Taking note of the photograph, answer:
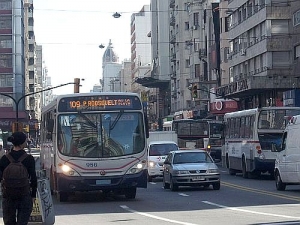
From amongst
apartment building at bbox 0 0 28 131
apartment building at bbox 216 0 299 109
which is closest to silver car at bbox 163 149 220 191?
apartment building at bbox 216 0 299 109

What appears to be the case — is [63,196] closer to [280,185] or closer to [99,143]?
[99,143]

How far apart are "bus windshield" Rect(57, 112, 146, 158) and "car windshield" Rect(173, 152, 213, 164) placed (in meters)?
5.74

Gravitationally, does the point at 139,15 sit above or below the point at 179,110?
above

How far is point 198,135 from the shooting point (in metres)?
60.6

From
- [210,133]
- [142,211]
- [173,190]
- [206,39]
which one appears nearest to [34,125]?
[206,39]

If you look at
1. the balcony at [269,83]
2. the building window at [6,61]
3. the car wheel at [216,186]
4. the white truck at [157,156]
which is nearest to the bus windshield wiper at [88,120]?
the car wheel at [216,186]

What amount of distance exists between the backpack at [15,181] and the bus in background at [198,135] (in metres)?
47.5

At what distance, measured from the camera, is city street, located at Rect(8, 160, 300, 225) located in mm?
18469

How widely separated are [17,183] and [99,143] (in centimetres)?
1269

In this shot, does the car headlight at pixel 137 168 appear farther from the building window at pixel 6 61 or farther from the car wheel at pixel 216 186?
the building window at pixel 6 61

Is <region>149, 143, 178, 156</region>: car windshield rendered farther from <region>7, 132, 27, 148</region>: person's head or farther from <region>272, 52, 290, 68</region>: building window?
<region>7, 132, 27, 148</region>: person's head

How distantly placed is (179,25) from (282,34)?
1679 inches

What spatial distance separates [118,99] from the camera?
1019 inches

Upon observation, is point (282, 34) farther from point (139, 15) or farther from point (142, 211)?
point (139, 15)
